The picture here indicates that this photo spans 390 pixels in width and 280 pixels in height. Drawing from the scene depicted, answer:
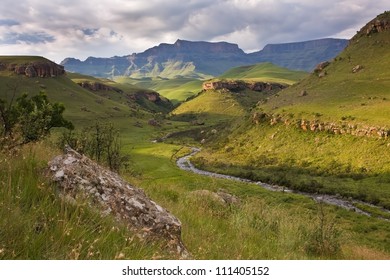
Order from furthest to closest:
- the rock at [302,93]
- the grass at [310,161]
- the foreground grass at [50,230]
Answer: the rock at [302,93] < the grass at [310,161] < the foreground grass at [50,230]

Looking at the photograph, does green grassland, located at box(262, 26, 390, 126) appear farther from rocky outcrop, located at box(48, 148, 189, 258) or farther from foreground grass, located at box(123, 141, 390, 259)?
rocky outcrop, located at box(48, 148, 189, 258)

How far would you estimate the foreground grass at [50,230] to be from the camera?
175 inches

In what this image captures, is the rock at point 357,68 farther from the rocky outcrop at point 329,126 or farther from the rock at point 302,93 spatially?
the rocky outcrop at point 329,126

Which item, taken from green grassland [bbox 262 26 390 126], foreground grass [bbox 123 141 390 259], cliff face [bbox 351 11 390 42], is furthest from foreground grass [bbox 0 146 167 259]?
cliff face [bbox 351 11 390 42]

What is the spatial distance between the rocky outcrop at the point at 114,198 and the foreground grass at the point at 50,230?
402mm

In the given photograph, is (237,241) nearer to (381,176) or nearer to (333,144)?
(381,176)

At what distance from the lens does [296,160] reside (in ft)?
240

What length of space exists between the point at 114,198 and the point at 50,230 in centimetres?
233

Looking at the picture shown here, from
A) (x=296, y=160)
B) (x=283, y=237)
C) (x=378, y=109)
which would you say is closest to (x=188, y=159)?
(x=296, y=160)

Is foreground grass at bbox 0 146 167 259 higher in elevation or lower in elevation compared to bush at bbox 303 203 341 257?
higher

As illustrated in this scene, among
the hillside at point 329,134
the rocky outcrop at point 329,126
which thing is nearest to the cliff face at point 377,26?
the hillside at point 329,134

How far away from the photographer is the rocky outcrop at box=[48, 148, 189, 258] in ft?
21.7

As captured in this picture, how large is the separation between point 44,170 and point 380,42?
127646 mm

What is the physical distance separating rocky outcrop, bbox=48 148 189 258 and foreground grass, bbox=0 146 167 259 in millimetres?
402
